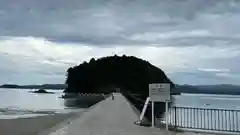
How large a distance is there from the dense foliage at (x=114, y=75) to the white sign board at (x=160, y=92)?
74.3 meters

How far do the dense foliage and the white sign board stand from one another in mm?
74323

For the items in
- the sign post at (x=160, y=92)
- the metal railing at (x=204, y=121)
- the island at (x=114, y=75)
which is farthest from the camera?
the island at (x=114, y=75)

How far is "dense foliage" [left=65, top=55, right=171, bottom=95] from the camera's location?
→ 302ft

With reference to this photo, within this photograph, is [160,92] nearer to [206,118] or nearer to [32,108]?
[206,118]

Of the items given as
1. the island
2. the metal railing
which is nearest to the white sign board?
the metal railing

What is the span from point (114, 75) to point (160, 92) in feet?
279

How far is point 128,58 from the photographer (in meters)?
101

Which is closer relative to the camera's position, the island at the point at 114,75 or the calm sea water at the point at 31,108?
the calm sea water at the point at 31,108

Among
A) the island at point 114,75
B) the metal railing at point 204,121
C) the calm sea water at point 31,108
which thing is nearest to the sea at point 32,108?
the calm sea water at point 31,108

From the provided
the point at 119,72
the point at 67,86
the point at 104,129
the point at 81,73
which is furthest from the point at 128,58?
the point at 104,129

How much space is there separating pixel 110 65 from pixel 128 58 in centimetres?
590

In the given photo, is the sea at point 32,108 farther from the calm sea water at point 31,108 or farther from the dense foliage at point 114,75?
the dense foliage at point 114,75

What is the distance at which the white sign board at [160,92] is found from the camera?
1278cm

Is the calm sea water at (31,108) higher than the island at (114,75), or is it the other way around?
the island at (114,75)
